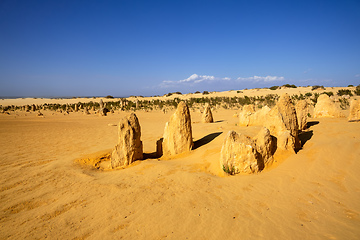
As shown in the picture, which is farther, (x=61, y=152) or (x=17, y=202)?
(x=61, y=152)

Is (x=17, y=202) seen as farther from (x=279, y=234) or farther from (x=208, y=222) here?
(x=279, y=234)

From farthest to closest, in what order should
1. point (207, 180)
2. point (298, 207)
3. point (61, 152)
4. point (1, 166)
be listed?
1. point (61, 152)
2. point (1, 166)
3. point (207, 180)
4. point (298, 207)

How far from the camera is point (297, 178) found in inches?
179

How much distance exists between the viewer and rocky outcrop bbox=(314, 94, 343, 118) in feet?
36.4

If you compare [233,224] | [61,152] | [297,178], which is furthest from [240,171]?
[61,152]

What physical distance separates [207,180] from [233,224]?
5.19ft

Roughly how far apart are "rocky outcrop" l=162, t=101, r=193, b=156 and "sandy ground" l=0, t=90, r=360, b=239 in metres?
0.62

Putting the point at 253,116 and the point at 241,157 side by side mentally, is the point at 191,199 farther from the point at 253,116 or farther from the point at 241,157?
the point at 253,116

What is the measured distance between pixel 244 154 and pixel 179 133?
8.88 feet

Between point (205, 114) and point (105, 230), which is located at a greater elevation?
point (205, 114)

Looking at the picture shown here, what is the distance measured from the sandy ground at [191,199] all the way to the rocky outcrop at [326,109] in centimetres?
572

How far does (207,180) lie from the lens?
478cm

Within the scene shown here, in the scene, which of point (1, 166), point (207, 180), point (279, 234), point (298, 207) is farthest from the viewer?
point (1, 166)

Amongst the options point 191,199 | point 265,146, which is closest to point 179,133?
point 265,146
